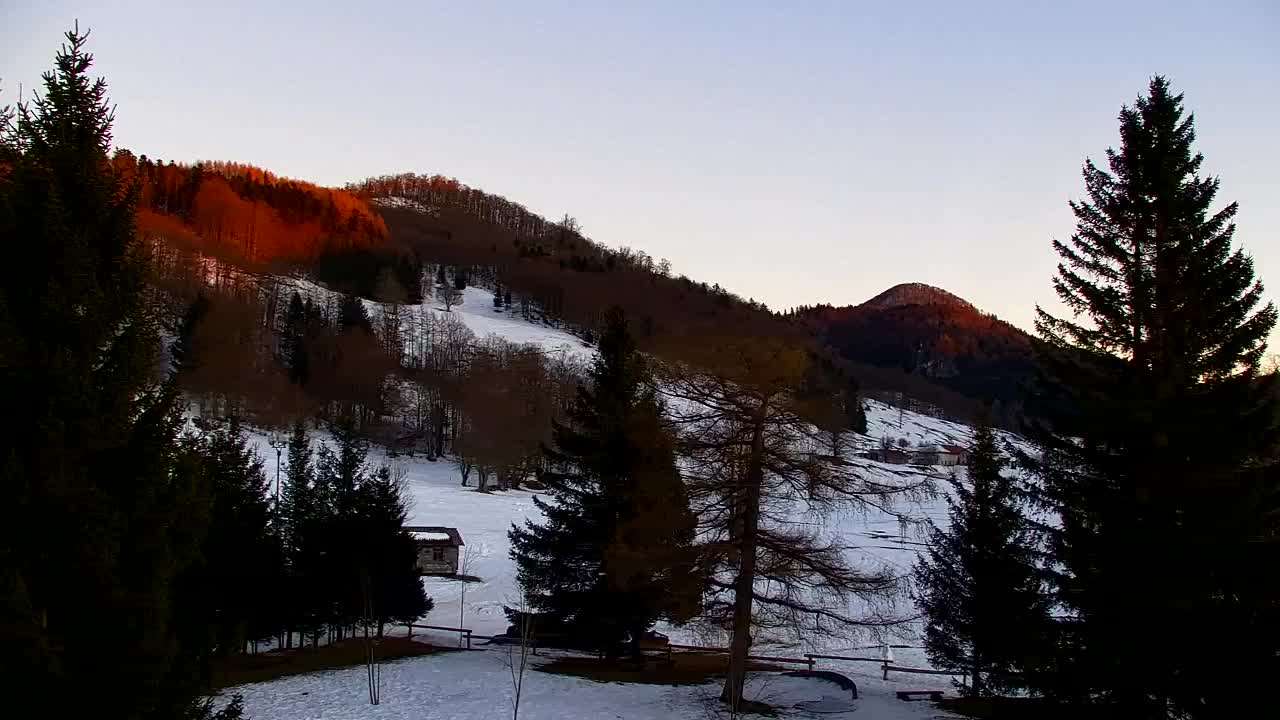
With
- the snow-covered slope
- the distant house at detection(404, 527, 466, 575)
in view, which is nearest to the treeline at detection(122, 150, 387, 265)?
the snow-covered slope

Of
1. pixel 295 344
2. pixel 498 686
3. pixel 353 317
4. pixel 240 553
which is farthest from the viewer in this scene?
pixel 353 317

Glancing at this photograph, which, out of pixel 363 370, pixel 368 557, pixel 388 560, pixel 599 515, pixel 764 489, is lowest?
pixel 388 560

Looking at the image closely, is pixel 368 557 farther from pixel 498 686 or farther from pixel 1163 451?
pixel 1163 451

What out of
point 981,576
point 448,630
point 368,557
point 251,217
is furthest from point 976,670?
point 251,217

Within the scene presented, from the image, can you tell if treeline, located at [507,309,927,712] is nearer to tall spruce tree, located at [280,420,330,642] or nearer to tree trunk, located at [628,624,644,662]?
tree trunk, located at [628,624,644,662]

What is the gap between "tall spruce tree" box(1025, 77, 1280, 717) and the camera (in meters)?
13.5

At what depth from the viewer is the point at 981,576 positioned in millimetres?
21031

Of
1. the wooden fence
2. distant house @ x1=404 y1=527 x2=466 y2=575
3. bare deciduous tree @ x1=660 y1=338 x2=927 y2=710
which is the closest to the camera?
bare deciduous tree @ x1=660 y1=338 x2=927 y2=710

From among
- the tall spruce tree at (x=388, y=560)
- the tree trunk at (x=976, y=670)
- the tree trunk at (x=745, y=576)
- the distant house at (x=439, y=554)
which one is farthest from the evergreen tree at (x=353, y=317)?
the tree trunk at (x=976, y=670)

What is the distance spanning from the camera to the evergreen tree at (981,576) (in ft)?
62.2

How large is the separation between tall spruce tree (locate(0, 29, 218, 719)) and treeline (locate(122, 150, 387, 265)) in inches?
4191

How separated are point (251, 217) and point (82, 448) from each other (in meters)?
137

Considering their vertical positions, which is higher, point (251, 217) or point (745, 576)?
point (251, 217)

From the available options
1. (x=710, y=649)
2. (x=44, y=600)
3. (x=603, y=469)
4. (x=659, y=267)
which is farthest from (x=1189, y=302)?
(x=659, y=267)
